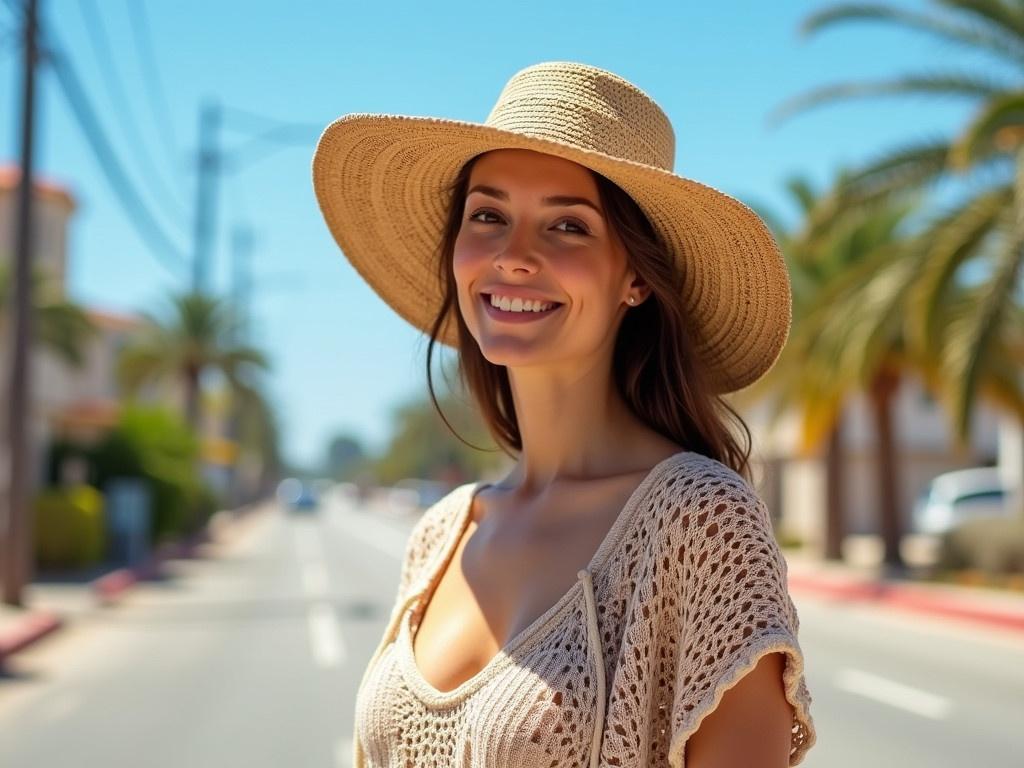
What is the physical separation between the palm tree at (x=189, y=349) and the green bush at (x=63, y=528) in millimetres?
19394

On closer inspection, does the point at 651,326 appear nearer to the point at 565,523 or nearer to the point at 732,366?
the point at 732,366

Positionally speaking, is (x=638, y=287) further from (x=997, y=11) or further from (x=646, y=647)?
(x=997, y=11)

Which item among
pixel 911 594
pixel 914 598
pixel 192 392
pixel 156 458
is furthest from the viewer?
pixel 192 392

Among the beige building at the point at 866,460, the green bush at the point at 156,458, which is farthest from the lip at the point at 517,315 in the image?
the beige building at the point at 866,460

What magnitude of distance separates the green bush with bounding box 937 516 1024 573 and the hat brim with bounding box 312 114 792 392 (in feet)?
61.6

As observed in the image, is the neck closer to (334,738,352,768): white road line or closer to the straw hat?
the straw hat

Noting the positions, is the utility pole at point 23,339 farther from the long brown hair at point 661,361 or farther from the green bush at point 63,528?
the long brown hair at point 661,361

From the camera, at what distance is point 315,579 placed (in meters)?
22.3

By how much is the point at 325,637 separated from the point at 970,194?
921 centimetres

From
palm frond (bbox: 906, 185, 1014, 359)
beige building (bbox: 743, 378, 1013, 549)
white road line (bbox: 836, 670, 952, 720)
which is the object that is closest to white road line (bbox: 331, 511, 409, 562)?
beige building (bbox: 743, 378, 1013, 549)

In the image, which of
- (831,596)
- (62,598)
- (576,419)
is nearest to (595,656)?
(576,419)

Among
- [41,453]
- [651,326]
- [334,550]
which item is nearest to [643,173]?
[651,326]

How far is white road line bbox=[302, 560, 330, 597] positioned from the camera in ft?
64.3

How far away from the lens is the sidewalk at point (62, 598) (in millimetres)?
13167
